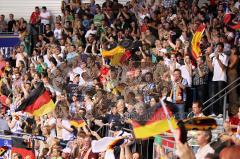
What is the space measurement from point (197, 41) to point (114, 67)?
107 inches

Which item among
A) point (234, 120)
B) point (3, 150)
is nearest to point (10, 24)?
point (3, 150)

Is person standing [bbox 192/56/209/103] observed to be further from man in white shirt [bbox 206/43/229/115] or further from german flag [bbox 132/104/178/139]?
german flag [bbox 132/104/178/139]

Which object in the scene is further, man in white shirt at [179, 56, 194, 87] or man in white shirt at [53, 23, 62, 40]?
man in white shirt at [53, 23, 62, 40]

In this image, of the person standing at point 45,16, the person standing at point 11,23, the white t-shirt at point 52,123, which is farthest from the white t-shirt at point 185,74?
the person standing at point 11,23

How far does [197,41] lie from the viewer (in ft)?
52.8

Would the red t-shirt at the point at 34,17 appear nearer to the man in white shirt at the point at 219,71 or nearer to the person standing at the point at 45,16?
the person standing at the point at 45,16

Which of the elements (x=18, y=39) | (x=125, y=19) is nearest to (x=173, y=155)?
(x=125, y=19)

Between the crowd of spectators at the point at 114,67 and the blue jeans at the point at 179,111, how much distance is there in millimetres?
22

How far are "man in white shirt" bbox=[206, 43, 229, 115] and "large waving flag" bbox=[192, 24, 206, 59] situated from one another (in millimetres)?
657

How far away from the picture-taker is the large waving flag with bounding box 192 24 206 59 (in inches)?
627

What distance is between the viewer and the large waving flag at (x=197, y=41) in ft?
52.2

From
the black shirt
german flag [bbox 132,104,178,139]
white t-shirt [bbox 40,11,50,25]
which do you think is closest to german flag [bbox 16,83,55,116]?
german flag [bbox 132,104,178,139]

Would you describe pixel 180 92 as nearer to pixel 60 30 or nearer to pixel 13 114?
pixel 13 114

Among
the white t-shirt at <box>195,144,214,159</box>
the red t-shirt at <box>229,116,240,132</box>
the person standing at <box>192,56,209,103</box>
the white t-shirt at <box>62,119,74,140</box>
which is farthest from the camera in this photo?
the white t-shirt at <box>62,119,74,140</box>
